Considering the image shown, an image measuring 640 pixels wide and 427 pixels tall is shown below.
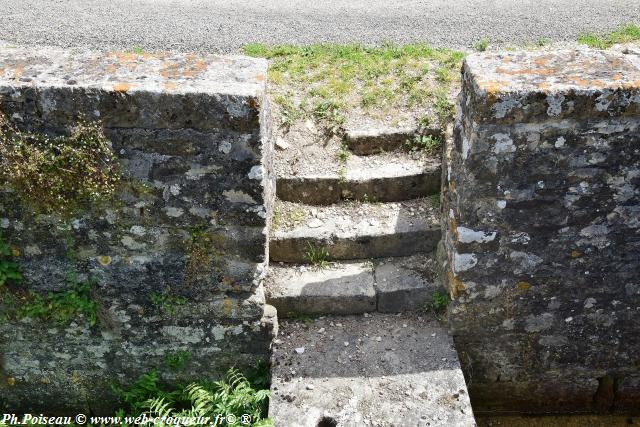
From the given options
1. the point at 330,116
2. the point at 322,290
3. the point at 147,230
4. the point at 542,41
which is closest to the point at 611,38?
the point at 542,41

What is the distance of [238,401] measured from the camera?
4.25 metres

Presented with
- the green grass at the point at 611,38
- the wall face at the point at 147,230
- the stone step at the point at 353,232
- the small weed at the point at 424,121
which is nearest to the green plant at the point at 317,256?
the stone step at the point at 353,232

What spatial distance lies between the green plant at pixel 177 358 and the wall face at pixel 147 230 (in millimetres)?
38

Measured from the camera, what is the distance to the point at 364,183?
16.4 ft

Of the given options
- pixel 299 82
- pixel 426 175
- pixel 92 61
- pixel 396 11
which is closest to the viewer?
pixel 92 61

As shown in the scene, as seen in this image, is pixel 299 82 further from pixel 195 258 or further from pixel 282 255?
pixel 195 258

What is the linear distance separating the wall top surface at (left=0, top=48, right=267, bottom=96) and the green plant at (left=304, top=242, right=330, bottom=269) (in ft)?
5.38

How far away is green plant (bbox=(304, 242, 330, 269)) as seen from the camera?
483 cm

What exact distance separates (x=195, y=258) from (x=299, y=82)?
8.68 ft

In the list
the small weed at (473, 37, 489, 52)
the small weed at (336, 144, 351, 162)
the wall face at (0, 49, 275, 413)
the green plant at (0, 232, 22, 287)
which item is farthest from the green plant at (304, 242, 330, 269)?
the small weed at (473, 37, 489, 52)

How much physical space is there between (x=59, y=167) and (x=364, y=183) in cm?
246

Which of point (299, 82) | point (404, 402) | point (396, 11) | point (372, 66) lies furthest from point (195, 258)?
point (396, 11)

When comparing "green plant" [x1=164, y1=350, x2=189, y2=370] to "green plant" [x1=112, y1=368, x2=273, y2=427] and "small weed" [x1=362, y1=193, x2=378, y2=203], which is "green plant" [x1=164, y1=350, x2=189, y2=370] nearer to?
"green plant" [x1=112, y1=368, x2=273, y2=427]

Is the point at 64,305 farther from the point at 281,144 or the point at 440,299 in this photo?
the point at 440,299
